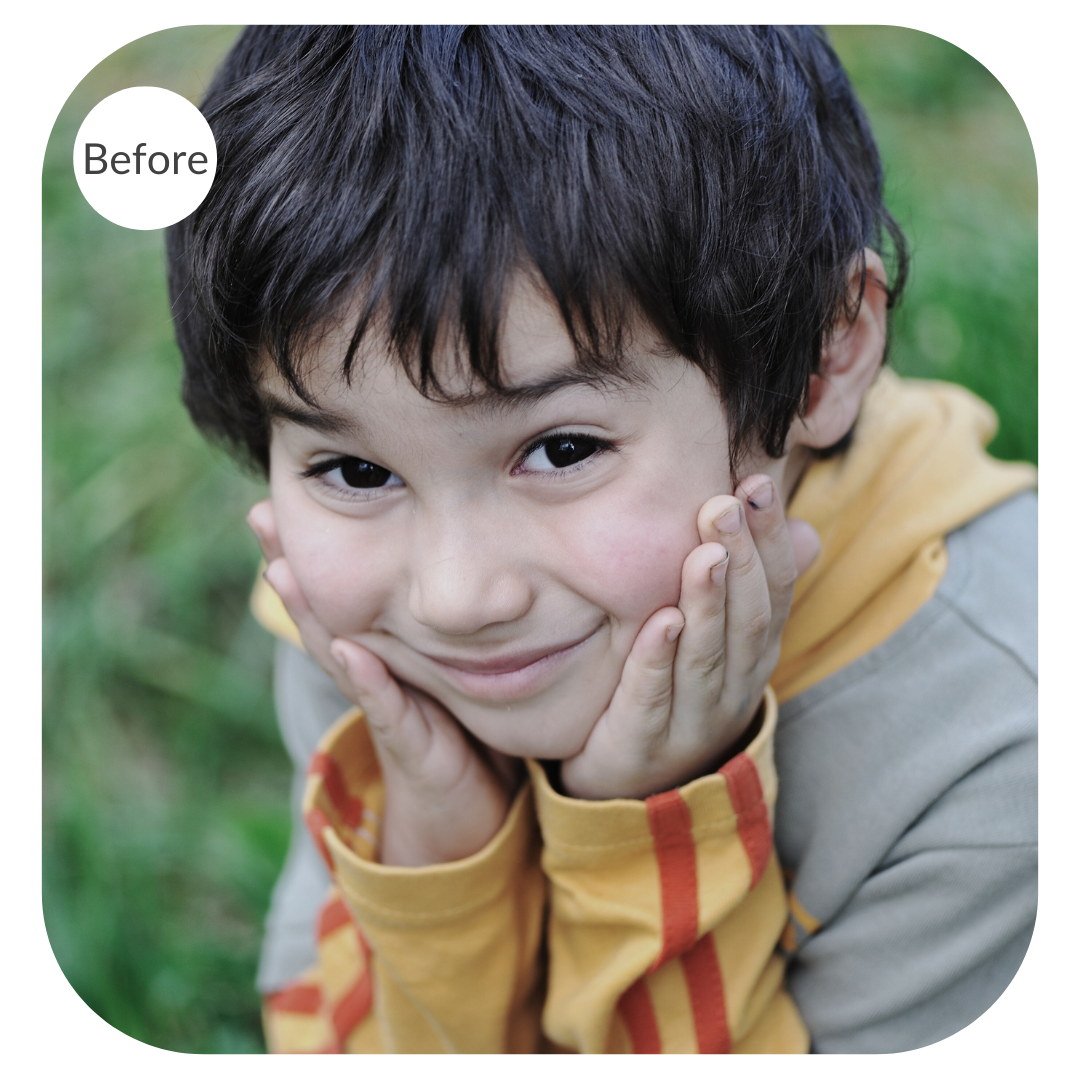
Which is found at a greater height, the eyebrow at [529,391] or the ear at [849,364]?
the eyebrow at [529,391]

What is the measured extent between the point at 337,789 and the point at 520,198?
517 millimetres

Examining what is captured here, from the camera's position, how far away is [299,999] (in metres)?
1.07

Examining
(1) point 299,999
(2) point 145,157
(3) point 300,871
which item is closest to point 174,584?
(3) point 300,871

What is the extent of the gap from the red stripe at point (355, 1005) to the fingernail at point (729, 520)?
525 millimetres

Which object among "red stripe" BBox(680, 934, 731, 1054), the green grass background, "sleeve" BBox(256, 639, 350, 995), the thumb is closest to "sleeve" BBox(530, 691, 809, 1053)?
"red stripe" BBox(680, 934, 731, 1054)

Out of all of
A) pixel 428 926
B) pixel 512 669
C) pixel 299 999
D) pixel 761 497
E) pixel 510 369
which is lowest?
pixel 299 999

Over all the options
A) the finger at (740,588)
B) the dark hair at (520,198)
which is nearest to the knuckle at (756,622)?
the finger at (740,588)

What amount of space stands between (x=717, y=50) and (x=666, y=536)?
0.96ft

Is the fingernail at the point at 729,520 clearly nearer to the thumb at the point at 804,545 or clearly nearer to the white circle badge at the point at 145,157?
the thumb at the point at 804,545

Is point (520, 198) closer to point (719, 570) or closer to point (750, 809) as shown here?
point (719, 570)

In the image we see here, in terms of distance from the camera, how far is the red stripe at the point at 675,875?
77cm

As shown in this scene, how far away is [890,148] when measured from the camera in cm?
138

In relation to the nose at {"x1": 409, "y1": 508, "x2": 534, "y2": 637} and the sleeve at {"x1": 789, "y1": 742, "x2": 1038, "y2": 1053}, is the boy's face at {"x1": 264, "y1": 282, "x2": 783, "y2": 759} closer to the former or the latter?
the nose at {"x1": 409, "y1": 508, "x2": 534, "y2": 637}

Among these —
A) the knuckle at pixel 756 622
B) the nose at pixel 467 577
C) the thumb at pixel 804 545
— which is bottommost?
the knuckle at pixel 756 622
